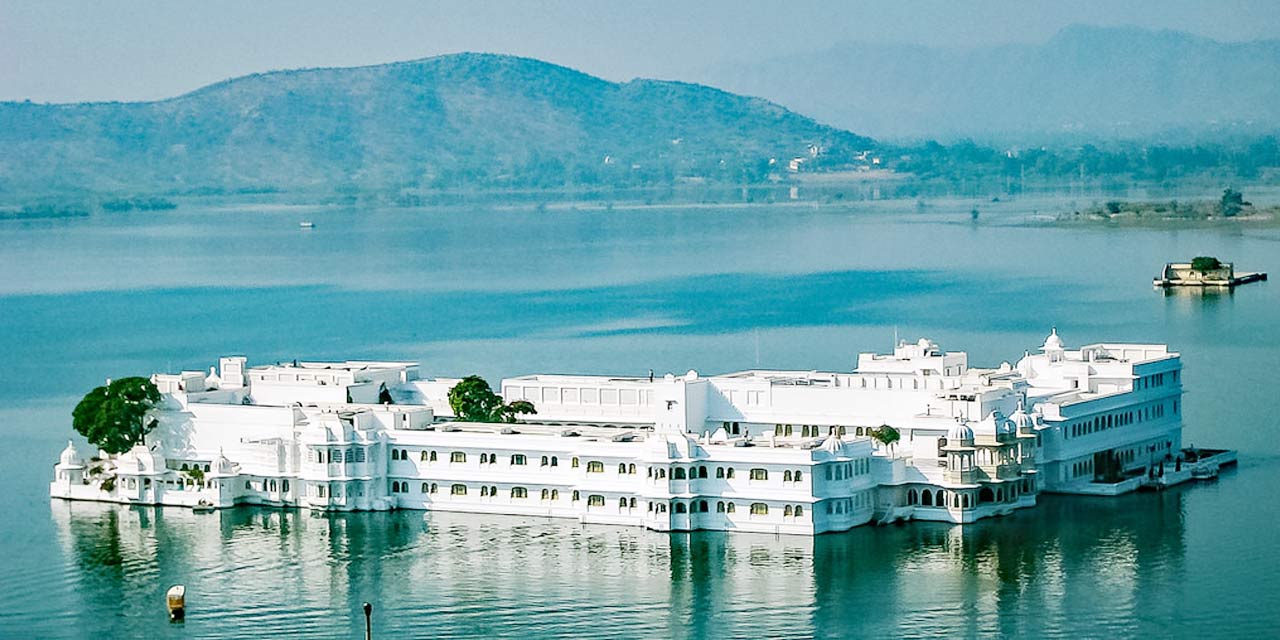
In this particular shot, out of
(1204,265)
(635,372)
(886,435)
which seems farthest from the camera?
(1204,265)

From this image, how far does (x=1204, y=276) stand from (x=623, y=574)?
53.4 meters

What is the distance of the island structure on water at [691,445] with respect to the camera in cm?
3316

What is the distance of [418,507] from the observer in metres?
35.4

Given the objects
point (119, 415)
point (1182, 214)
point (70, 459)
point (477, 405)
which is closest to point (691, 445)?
point (477, 405)

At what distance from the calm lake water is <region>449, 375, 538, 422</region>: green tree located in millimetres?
3056

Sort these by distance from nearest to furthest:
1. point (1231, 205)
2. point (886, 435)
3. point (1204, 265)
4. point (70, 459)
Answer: point (886, 435)
point (70, 459)
point (1204, 265)
point (1231, 205)

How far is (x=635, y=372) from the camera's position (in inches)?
2140

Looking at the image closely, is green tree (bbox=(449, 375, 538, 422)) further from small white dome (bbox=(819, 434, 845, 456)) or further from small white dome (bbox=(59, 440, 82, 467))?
small white dome (bbox=(819, 434, 845, 456))

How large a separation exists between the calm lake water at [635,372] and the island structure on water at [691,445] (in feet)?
1.73

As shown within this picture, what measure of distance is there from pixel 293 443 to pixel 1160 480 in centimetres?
1234

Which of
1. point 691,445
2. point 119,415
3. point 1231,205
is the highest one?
point 1231,205

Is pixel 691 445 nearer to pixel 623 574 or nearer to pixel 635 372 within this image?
pixel 623 574

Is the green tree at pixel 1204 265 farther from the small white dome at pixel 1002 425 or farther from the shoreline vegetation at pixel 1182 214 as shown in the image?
the small white dome at pixel 1002 425

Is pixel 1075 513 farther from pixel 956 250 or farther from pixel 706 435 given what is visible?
pixel 956 250
